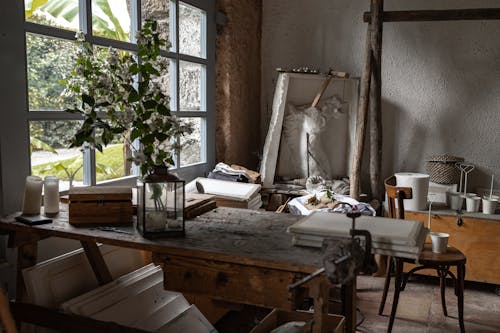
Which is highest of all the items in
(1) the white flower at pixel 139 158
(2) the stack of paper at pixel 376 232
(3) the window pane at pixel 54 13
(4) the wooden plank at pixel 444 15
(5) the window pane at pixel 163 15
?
(4) the wooden plank at pixel 444 15

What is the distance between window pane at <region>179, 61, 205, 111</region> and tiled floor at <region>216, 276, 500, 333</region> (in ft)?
5.70

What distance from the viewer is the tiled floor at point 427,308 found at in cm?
354

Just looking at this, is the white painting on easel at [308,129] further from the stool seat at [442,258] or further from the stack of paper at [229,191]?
the stool seat at [442,258]

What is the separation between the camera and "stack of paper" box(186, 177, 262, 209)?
3.92 m

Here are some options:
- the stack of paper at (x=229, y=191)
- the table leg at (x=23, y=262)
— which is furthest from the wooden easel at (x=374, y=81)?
the table leg at (x=23, y=262)

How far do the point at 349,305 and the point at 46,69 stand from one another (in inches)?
79.6

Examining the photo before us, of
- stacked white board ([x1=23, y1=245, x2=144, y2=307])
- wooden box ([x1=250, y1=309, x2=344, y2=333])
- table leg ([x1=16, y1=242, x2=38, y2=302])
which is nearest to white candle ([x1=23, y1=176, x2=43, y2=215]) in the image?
table leg ([x1=16, y1=242, x2=38, y2=302])

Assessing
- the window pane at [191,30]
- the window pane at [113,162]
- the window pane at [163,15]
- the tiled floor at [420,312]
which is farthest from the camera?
the window pane at [191,30]

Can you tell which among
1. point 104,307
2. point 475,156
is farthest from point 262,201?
point 104,307

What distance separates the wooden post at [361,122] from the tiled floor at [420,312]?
0.87 metres

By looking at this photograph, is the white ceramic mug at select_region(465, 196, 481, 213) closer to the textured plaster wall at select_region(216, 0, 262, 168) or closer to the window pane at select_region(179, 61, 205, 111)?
the textured plaster wall at select_region(216, 0, 262, 168)

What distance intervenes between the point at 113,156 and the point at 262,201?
168cm

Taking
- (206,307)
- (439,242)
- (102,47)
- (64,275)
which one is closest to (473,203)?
(439,242)

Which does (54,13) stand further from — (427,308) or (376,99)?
(427,308)
